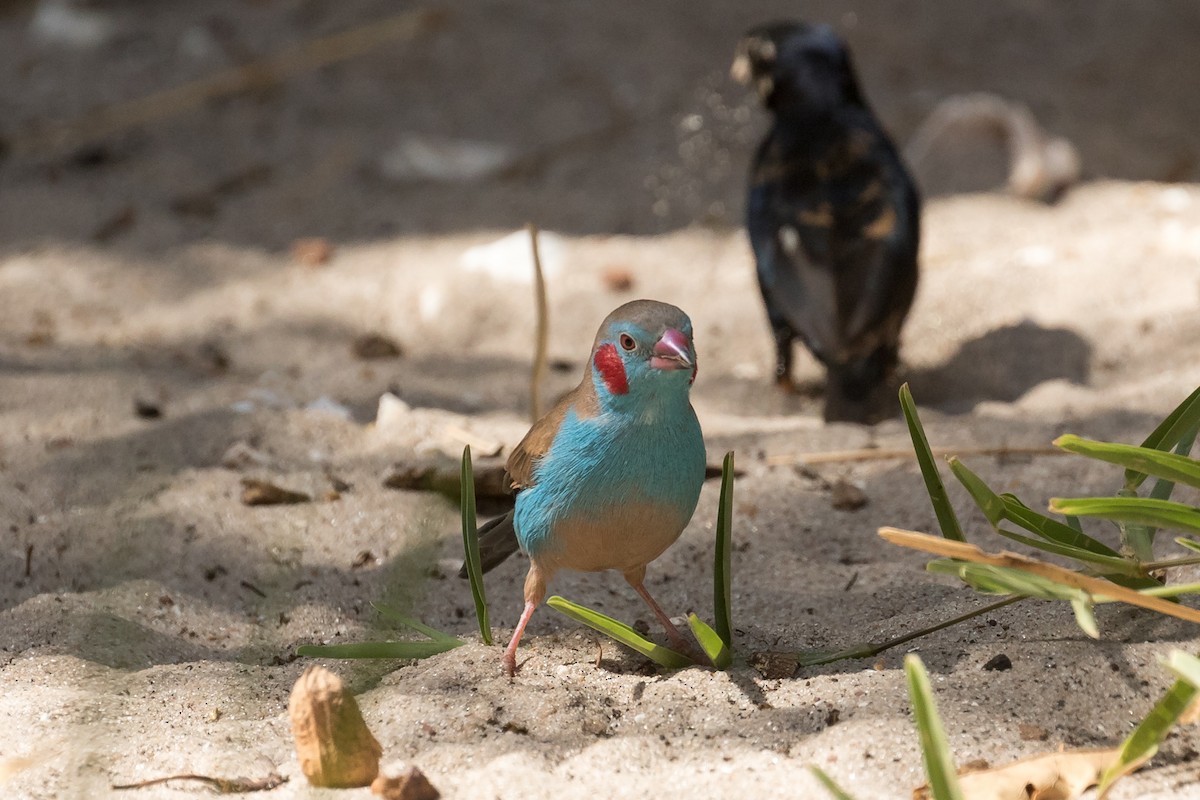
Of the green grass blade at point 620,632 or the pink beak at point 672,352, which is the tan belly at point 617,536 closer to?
the green grass blade at point 620,632

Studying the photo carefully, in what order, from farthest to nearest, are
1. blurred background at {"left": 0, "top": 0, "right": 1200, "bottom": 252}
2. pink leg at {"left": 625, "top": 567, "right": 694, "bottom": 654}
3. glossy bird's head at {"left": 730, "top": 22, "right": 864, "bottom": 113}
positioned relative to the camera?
1. blurred background at {"left": 0, "top": 0, "right": 1200, "bottom": 252}
2. glossy bird's head at {"left": 730, "top": 22, "right": 864, "bottom": 113}
3. pink leg at {"left": 625, "top": 567, "right": 694, "bottom": 654}

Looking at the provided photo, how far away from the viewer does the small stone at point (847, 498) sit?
3.47m

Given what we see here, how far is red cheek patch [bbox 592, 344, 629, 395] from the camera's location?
239cm

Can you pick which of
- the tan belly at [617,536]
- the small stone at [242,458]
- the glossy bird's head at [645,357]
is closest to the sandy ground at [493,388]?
the small stone at [242,458]

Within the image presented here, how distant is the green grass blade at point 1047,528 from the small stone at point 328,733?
46.5 inches

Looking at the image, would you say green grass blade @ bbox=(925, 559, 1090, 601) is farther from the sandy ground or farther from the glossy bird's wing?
the glossy bird's wing

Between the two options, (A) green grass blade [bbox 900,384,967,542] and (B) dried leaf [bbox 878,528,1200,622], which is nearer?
(B) dried leaf [bbox 878,528,1200,622]

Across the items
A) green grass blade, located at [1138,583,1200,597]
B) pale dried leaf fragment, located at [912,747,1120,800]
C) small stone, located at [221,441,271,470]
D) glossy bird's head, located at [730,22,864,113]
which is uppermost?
glossy bird's head, located at [730,22,864,113]

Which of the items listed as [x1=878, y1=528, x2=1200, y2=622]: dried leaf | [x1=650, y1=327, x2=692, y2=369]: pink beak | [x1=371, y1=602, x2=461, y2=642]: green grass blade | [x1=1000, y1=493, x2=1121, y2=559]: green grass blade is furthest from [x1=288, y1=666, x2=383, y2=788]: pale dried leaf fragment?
[x1=1000, y1=493, x2=1121, y2=559]: green grass blade

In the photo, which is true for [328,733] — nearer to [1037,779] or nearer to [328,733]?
[328,733]

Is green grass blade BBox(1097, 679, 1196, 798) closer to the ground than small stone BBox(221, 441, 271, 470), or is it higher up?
higher up

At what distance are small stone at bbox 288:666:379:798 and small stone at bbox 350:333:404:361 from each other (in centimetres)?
283

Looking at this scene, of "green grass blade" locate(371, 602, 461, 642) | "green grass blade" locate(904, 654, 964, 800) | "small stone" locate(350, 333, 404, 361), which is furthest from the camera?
"small stone" locate(350, 333, 404, 361)

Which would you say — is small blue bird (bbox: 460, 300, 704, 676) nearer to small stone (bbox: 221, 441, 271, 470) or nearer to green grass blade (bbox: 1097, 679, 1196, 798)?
green grass blade (bbox: 1097, 679, 1196, 798)
